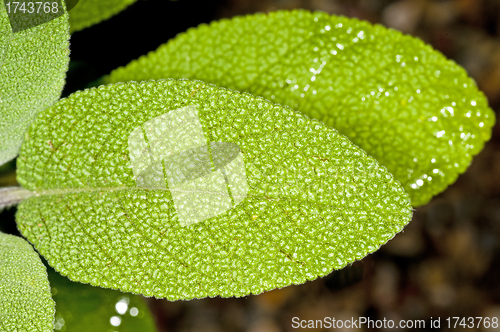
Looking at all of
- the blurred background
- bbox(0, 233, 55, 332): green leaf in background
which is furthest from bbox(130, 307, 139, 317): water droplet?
the blurred background

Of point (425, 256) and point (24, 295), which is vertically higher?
point (24, 295)

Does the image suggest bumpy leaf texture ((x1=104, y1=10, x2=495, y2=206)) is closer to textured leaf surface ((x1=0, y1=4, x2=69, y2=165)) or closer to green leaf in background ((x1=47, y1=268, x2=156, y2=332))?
textured leaf surface ((x1=0, y1=4, x2=69, y2=165))

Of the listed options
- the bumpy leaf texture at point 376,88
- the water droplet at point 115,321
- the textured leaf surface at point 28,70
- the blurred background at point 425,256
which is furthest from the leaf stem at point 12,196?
the blurred background at point 425,256

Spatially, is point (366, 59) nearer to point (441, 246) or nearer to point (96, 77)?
point (96, 77)

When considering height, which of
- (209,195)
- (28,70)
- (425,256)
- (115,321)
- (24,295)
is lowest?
(425,256)

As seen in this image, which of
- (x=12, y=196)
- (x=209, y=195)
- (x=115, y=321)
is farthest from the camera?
(x=115, y=321)

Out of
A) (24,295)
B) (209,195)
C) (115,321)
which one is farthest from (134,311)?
(209,195)

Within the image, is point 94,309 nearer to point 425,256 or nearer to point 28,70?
point 28,70

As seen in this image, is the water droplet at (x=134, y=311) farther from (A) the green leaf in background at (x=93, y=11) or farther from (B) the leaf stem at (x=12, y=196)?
(A) the green leaf in background at (x=93, y=11)
